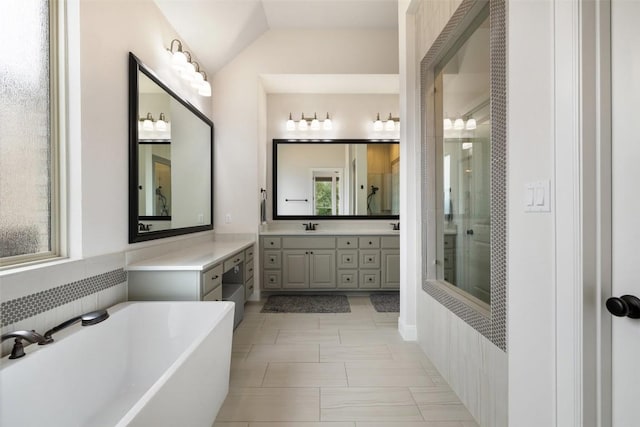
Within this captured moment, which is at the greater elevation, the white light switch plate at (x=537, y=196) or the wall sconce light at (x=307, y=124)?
the wall sconce light at (x=307, y=124)

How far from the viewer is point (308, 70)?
12.1 feet

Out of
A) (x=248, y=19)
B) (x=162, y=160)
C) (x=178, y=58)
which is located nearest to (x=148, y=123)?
(x=162, y=160)

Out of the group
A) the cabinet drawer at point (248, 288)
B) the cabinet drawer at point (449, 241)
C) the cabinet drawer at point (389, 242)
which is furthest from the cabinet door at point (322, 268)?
the cabinet drawer at point (449, 241)

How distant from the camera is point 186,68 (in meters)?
2.64

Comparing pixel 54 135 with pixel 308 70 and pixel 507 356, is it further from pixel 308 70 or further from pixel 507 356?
pixel 308 70

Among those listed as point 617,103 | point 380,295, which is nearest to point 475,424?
point 617,103

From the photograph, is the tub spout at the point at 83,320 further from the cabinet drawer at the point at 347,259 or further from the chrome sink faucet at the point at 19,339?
the cabinet drawer at the point at 347,259

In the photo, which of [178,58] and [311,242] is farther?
[311,242]

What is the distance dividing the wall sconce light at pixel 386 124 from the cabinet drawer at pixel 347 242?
166cm

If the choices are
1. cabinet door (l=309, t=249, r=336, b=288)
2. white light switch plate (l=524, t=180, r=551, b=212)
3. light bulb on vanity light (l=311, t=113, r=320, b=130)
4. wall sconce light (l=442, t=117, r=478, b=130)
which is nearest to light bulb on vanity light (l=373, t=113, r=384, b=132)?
light bulb on vanity light (l=311, t=113, r=320, b=130)

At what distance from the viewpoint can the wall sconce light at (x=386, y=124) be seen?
4.21m

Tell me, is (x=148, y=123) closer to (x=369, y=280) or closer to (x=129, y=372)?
(x=129, y=372)

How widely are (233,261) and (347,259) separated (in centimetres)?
162

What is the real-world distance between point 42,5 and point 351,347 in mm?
2914
